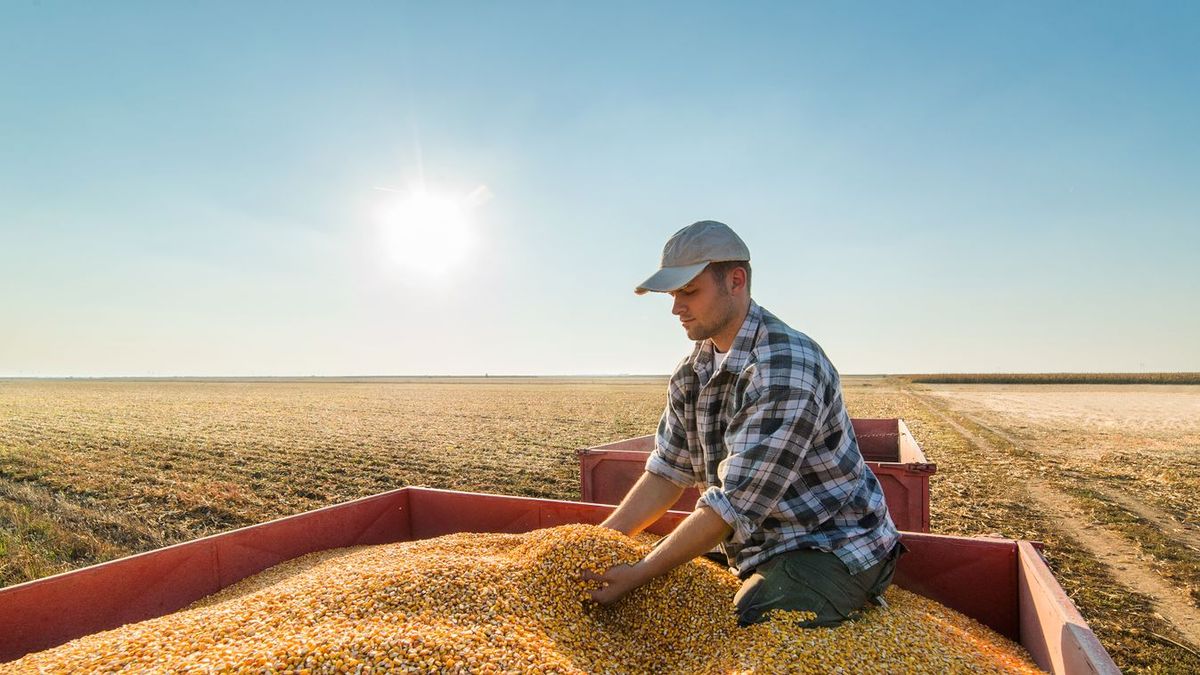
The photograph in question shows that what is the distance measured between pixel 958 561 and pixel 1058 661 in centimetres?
87

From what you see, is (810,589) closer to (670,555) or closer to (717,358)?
(670,555)

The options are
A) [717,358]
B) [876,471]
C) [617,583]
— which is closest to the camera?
[617,583]

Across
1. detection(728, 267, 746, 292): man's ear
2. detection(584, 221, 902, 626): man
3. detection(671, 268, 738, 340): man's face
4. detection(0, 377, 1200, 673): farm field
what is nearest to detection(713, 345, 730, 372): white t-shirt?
detection(584, 221, 902, 626): man

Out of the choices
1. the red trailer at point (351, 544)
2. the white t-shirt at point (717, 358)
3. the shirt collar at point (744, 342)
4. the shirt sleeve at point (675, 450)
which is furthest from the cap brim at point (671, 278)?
the red trailer at point (351, 544)

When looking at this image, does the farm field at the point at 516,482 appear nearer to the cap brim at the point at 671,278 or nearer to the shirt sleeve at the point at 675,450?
the shirt sleeve at the point at 675,450

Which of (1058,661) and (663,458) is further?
(663,458)

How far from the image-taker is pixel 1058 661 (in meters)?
2.23

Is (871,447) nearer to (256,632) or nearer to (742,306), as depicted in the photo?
(742,306)

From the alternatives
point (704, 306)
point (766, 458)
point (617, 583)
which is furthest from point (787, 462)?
point (617, 583)

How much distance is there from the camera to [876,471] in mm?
4457

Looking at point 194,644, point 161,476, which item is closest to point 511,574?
point 194,644

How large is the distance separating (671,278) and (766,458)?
2.83 ft

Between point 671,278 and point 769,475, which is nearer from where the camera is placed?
point 769,475

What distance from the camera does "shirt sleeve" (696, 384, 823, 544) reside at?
2580 mm
